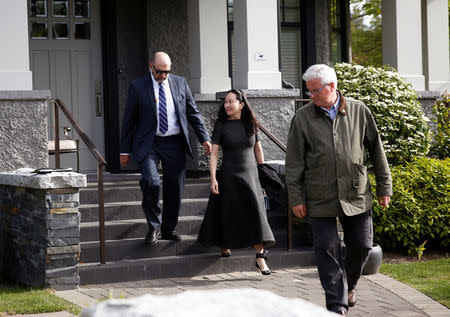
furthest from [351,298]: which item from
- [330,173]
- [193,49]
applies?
[193,49]

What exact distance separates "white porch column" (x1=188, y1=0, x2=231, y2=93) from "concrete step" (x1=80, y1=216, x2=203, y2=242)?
8.76 ft

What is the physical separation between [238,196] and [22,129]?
7.76 feet

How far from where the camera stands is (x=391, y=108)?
10.3 metres

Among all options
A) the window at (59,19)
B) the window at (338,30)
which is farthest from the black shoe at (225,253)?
the window at (338,30)

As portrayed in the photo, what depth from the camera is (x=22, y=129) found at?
328 inches

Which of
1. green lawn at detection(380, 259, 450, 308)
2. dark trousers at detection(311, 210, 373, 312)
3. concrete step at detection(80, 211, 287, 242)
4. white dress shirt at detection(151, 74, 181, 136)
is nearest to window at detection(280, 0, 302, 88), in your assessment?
concrete step at detection(80, 211, 287, 242)

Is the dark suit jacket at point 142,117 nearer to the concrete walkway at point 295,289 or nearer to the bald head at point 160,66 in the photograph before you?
the bald head at point 160,66

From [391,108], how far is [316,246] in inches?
204

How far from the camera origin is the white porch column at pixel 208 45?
35.1 feet

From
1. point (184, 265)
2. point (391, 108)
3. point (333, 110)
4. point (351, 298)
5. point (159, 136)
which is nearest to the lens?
point (333, 110)

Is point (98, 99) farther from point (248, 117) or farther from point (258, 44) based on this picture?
point (248, 117)

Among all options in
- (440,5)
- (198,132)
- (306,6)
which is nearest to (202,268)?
(198,132)

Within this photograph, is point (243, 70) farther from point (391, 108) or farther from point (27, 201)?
point (27, 201)

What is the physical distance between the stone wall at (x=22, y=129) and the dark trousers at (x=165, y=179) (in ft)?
3.86
